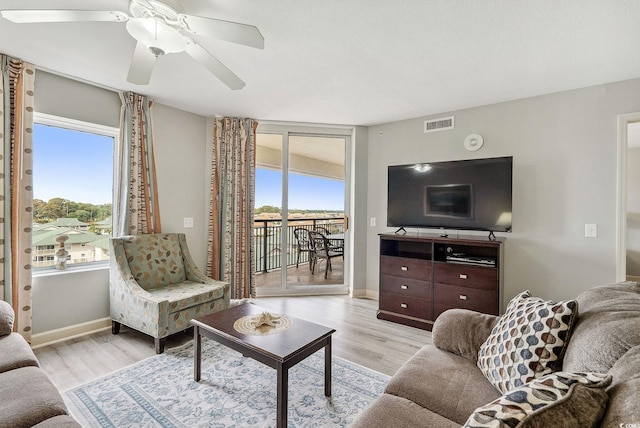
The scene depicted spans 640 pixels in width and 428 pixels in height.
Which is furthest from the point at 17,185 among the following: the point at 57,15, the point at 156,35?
the point at 156,35

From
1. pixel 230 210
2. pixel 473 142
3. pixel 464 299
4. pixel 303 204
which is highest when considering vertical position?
pixel 473 142

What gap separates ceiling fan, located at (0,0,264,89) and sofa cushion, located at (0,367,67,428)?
1.72 m

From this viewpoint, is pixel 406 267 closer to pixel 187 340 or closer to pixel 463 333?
pixel 463 333

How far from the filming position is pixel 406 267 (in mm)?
3361

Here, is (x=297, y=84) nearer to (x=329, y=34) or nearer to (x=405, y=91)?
(x=329, y=34)

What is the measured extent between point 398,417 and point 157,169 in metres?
3.49

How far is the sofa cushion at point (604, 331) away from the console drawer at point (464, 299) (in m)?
1.61

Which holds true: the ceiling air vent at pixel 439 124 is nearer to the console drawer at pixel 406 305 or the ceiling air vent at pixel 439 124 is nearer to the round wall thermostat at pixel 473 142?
the round wall thermostat at pixel 473 142

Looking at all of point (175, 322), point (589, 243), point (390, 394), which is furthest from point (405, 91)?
point (175, 322)

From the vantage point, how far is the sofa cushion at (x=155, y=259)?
3.03 metres

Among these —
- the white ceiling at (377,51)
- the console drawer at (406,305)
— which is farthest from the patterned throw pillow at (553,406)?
the console drawer at (406,305)

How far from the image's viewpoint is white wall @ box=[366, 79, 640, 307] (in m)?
2.78

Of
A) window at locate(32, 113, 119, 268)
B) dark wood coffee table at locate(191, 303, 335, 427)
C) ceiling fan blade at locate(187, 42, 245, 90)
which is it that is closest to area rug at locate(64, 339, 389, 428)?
dark wood coffee table at locate(191, 303, 335, 427)

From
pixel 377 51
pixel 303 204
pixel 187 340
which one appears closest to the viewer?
pixel 377 51
